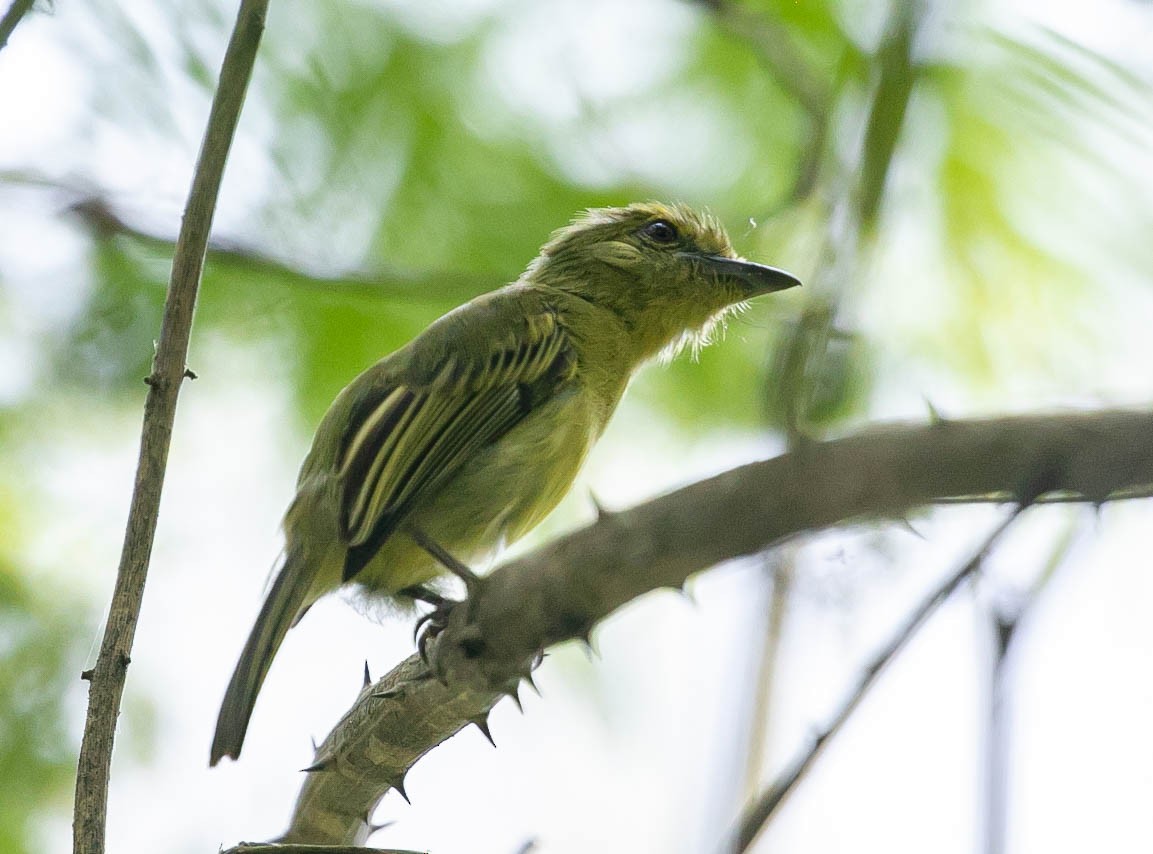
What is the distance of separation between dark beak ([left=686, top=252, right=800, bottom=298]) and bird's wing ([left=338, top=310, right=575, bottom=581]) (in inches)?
35.5

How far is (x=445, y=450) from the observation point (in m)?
4.01

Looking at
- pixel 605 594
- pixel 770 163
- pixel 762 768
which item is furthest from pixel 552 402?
pixel 770 163

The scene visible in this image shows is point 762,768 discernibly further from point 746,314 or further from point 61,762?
point 61,762

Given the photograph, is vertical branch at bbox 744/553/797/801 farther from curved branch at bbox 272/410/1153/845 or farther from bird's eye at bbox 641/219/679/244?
bird's eye at bbox 641/219/679/244

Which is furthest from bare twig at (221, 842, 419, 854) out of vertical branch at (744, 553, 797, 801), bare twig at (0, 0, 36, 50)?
bare twig at (0, 0, 36, 50)

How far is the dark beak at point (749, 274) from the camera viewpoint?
16.0ft

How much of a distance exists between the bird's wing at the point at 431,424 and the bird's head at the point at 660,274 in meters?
0.63

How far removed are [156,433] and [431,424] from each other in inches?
56.0

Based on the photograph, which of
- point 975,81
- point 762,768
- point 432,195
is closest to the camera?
point 762,768

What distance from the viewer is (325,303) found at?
5609 mm

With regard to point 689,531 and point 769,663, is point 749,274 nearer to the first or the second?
point 769,663

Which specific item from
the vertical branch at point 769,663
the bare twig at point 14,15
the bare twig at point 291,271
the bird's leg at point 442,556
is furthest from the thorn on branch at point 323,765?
the bare twig at point 291,271

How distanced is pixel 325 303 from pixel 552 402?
5.91 feet

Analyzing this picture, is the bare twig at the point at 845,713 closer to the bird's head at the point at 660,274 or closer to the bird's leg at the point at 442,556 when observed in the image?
the bird's leg at the point at 442,556
